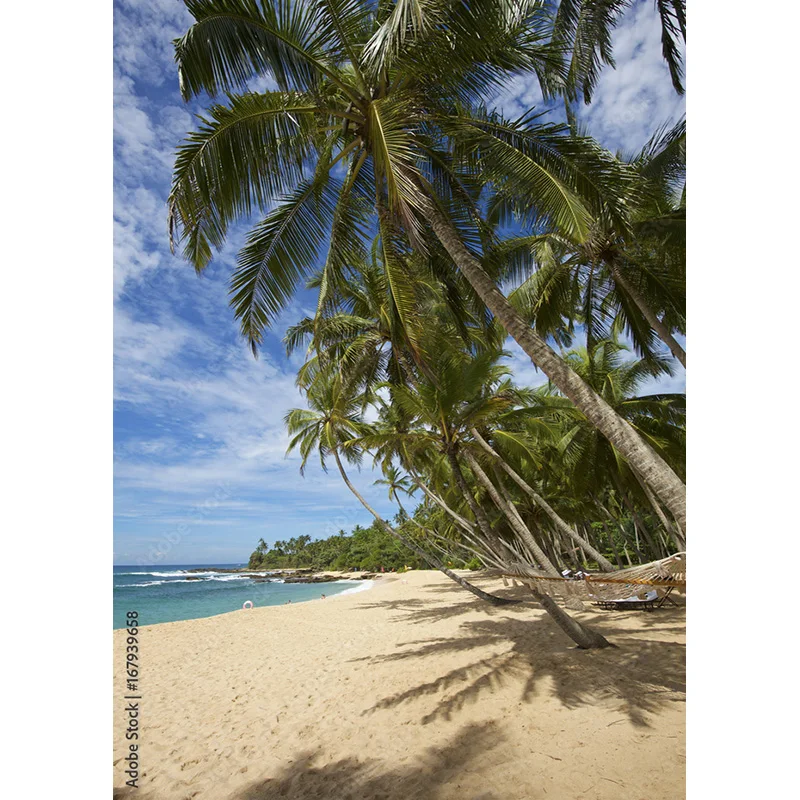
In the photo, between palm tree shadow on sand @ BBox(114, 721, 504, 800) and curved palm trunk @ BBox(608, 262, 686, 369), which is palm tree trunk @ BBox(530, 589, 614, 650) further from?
curved palm trunk @ BBox(608, 262, 686, 369)

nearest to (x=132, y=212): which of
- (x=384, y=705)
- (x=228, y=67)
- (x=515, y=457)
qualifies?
(x=228, y=67)

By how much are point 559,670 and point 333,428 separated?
8042 millimetres

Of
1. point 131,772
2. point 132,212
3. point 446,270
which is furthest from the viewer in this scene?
point 446,270

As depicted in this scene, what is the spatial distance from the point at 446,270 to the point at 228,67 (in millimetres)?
2760

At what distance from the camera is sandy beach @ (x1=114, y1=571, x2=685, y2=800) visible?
2.81 meters

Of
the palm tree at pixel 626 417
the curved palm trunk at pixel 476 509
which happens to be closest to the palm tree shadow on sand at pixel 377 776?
the curved palm trunk at pixel 476 509

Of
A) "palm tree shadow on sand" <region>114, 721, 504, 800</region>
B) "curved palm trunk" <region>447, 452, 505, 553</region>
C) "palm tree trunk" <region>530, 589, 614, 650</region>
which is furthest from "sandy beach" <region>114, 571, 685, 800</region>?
"curved palm trunk" <region>447, 452, 505, 553</region>

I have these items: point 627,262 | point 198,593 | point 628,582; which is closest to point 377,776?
point 628,582

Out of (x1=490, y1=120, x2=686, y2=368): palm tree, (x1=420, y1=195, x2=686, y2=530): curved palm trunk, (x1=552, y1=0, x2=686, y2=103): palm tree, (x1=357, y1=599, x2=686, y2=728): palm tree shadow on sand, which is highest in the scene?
(x1=552, y1=0, x2=686, y2=103): palm tree

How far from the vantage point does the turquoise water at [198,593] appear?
18766mm

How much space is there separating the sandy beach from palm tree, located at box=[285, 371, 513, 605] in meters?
3.43
